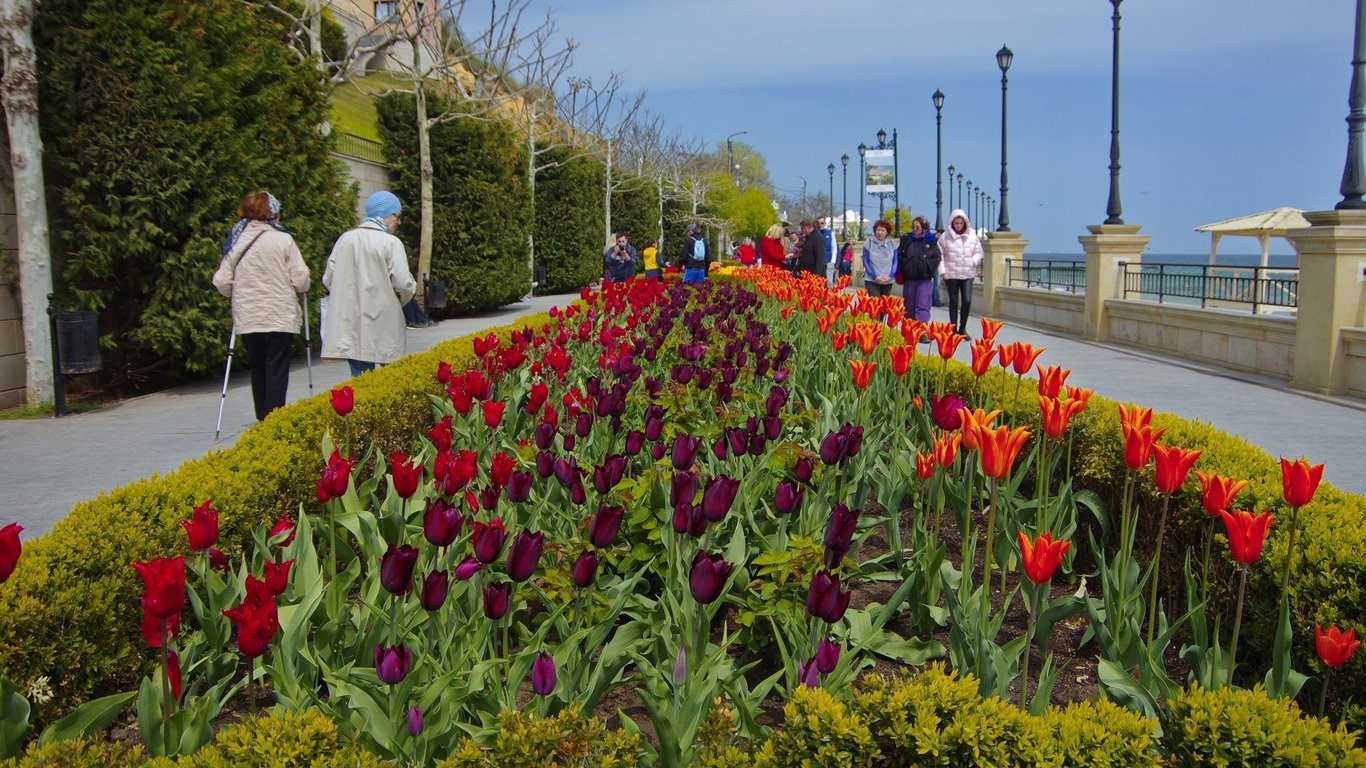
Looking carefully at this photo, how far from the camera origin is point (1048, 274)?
2288cm

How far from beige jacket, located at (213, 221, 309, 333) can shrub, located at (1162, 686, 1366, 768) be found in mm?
6780

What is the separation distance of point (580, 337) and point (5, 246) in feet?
20.5

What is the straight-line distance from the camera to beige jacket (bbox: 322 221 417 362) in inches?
311

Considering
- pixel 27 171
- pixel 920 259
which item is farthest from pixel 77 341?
pixel 920 259

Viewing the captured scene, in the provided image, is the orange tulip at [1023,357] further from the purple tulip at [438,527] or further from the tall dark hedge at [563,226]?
the tall dark hedge at [563,226]

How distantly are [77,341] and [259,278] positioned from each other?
3.44 meters

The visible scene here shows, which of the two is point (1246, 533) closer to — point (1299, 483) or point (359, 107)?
point (1299, 483)

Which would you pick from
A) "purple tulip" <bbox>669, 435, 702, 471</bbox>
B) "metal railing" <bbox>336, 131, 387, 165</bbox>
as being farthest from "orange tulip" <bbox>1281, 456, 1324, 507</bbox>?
"metal railing" <bbox>336, 131, 387, 165</bbox>

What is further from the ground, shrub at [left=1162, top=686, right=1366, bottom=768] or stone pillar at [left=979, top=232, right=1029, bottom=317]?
stone pillar at [left=979, top=232, right=1029, bottom=317]

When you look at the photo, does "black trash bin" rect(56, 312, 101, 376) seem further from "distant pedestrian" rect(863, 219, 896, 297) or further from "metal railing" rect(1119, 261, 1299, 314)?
"metal railing" rect(1119, 261, 1299, 314)

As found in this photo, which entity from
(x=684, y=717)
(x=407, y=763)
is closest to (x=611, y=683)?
(x=684, y=717)

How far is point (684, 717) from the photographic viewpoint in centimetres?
250

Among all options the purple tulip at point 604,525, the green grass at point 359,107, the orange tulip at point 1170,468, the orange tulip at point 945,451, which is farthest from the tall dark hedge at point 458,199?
the green grass at point 359,107

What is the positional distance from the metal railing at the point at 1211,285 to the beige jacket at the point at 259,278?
37.1 ft
